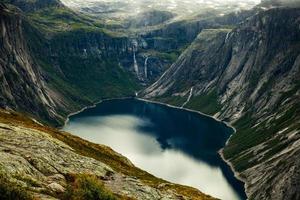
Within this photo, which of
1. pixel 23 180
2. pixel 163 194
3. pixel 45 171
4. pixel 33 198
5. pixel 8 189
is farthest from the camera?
pixel 163 194

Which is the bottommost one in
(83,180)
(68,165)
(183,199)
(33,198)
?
(183,199)

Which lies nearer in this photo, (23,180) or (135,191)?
(23,180)

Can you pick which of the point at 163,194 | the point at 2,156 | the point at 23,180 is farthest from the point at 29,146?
the point at 163,194

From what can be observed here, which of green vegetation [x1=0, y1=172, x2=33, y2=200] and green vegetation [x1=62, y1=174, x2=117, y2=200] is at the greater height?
green vegetation [x1=0, y1=172, x2=33, y2=200]

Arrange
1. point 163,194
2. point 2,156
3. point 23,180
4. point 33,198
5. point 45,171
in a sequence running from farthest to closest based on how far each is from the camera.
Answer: point 163,194 → point 45,171 → point 2,156 → point 23,180 → point 33,198

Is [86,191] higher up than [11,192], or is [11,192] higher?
[11,192]

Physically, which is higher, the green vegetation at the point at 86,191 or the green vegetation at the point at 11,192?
the green vegetation at the point at 11,192

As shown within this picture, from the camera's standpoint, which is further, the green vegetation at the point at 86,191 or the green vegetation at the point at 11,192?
the green vegetation at the point at 86,191

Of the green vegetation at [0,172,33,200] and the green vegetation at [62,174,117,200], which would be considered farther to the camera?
the green vegetation at [62,174,117,200]

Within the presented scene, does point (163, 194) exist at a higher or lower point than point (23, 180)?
lower

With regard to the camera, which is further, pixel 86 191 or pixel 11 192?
pixel 86 191

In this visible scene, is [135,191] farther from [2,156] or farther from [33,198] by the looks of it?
[33,198]
